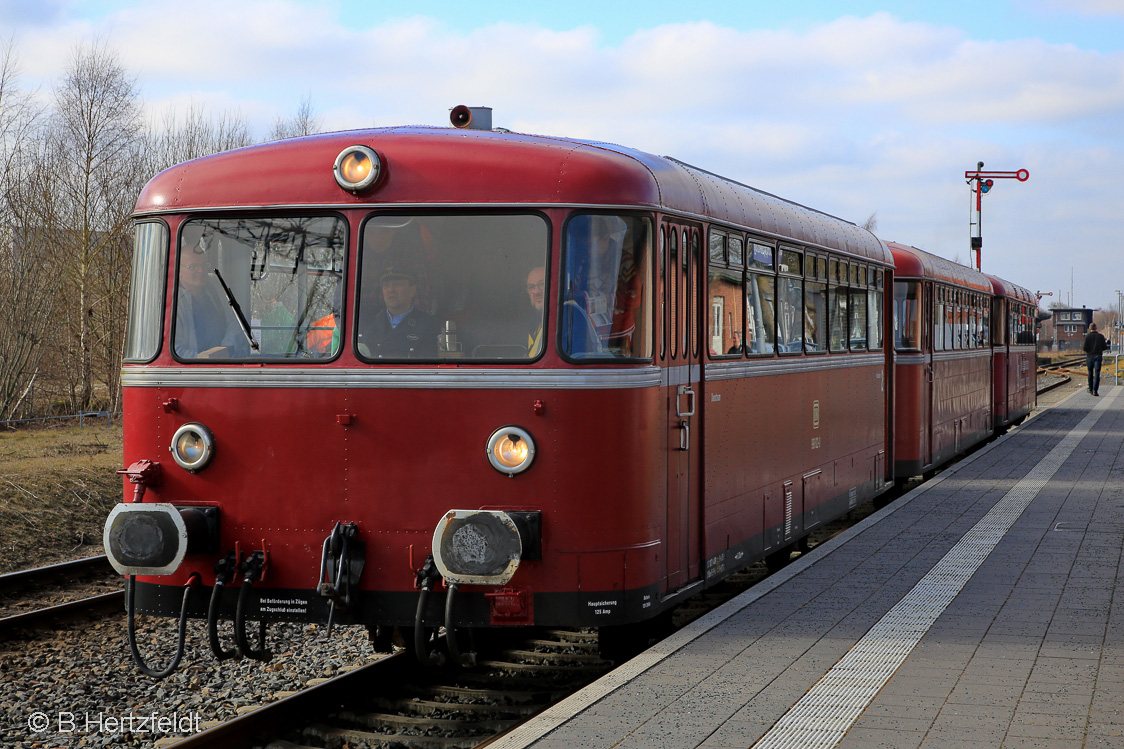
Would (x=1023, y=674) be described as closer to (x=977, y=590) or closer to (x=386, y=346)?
(x=977, y=590)

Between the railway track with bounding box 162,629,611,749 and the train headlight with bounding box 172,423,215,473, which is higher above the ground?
the train headlight with bounding box 172,423,215,473

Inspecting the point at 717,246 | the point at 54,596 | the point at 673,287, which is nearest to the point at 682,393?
the point at 673,287

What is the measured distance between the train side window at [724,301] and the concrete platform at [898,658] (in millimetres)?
1702

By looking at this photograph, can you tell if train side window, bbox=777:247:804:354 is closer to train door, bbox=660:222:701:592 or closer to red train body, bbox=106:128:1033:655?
train door, bbox=660:222:701:592

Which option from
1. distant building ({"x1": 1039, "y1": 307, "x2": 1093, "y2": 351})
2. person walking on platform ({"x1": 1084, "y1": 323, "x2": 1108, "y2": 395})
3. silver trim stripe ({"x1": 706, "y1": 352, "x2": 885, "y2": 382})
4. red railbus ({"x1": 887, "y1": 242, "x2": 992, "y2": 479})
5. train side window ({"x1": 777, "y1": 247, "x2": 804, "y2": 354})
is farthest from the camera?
distant building ({"x1": 1039, "y1": 307, "x2": 1093, "y2": 351})

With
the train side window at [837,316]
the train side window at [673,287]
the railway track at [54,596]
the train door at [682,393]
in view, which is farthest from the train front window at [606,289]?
the railway track at [54,596]

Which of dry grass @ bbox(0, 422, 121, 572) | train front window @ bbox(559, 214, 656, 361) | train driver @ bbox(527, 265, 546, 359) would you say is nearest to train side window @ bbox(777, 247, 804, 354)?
train front window @ bbox(559, 214, 656, 361)

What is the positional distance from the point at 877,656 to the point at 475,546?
231cm

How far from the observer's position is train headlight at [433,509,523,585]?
5836mm

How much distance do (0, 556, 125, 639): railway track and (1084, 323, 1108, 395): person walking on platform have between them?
29041 millimetres

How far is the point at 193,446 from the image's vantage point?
20.8 feet

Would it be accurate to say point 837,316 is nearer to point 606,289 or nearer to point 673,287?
point 673,287

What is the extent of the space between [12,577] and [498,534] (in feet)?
19.8

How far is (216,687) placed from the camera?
7.26 metres
